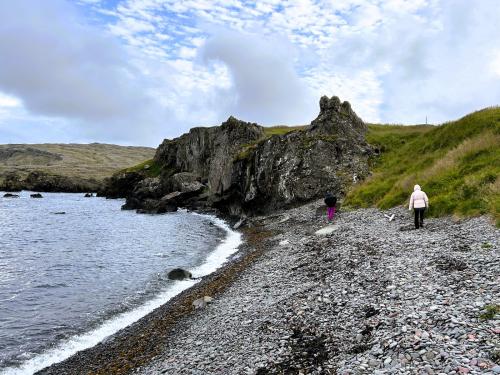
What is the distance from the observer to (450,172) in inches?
1384

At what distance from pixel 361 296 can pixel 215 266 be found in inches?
836

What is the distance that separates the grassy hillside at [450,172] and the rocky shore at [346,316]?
2.53 meters

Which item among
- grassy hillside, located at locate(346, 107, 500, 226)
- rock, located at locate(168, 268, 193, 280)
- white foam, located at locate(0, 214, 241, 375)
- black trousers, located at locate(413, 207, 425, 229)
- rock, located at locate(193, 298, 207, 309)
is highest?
grassy hillside, located at locate(346, 107, 500, 226)

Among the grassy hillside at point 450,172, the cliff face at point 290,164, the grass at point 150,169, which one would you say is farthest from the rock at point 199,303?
the grass at point 150,169

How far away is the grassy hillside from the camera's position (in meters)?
27.6

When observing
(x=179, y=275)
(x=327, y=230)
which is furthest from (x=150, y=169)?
(x=327, y=230)

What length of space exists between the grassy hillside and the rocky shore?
253cm

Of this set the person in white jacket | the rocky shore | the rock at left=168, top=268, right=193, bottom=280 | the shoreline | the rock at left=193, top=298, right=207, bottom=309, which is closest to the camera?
the rocky shore

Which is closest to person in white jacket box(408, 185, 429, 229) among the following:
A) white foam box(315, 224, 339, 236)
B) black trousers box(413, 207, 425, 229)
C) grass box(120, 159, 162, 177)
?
black trousers box(413, 207, 425, 229)

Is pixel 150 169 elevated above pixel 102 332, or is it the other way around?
pixel 150 169

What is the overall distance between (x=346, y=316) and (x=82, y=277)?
25891 millimetres

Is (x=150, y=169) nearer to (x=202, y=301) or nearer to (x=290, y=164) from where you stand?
(x=290, y=164)

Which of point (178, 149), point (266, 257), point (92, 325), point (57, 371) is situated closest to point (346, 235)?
point (266, 257)

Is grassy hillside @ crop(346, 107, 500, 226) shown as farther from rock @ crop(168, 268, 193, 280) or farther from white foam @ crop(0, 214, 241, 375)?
rock @ crop(168, 268, 193, 280)
